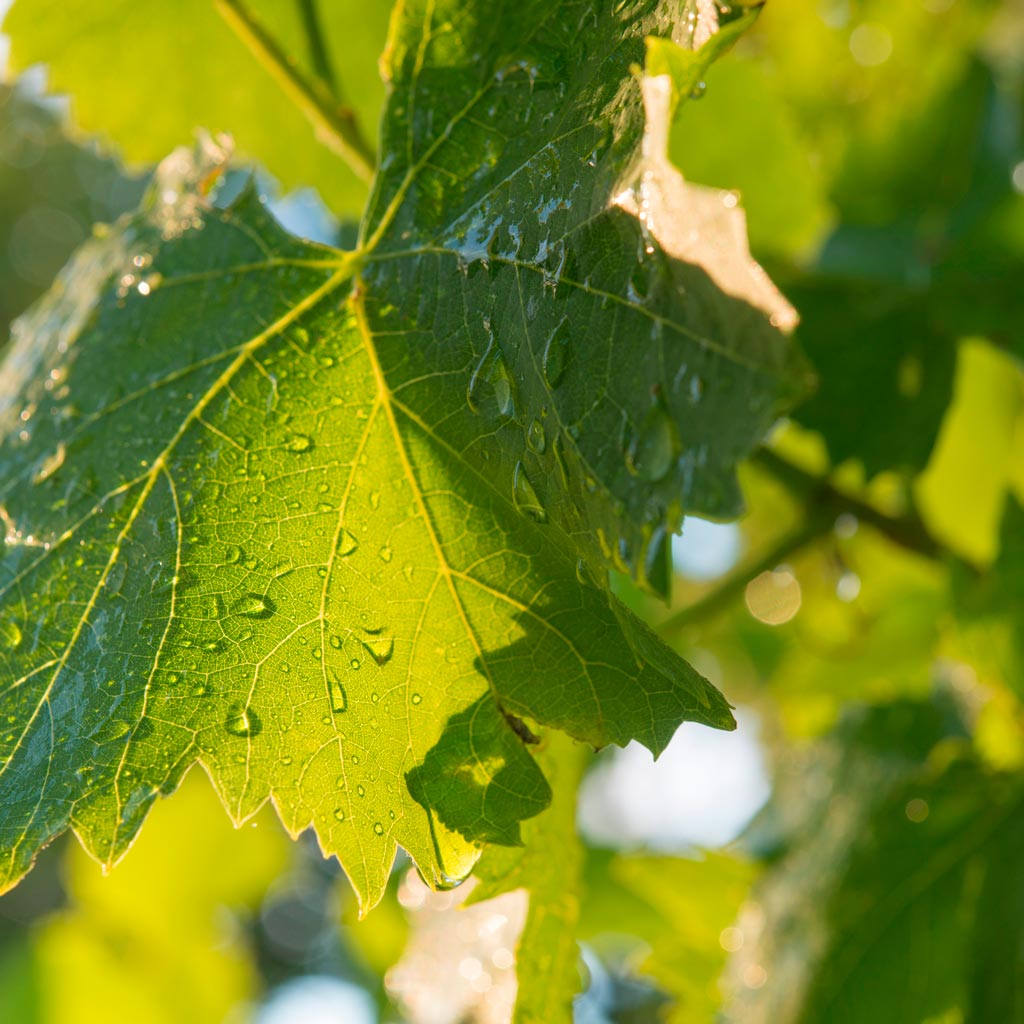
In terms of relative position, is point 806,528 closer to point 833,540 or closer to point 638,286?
point 833,540

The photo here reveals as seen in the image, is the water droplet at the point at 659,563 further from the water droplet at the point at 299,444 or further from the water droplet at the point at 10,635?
the water droplet at the point at 10,635

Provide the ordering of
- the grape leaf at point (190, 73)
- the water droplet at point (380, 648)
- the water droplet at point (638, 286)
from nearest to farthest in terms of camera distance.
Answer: the water droplet at point (638, 286) → the water droplet at point (380, 648) → the grape leaf at point (190, 73)

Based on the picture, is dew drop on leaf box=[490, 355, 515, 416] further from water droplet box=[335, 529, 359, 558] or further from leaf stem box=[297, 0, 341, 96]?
leaf stem box=[297, 0, 341, 96]

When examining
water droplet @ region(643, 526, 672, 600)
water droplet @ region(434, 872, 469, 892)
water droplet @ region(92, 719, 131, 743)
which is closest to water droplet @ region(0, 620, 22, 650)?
water droplet @ region(92, 719, 131, 743)

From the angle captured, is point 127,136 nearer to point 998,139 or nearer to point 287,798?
point 287,798

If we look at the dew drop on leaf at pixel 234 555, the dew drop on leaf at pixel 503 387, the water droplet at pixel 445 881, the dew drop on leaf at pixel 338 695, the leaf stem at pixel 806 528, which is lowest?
the leaf stem at pixel 806 528

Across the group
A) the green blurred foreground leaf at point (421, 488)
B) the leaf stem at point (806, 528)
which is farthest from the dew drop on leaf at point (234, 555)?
the leaf stem at point (806, 528)

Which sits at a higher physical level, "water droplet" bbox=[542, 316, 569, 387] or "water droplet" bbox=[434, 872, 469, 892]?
"water droplet" bbox=[542, 316, 569, 387]

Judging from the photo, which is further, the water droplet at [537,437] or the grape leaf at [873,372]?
the grape leaf at [873,372]

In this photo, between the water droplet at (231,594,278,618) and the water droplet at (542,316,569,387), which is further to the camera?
the water droplet at (231,594,278,618)
